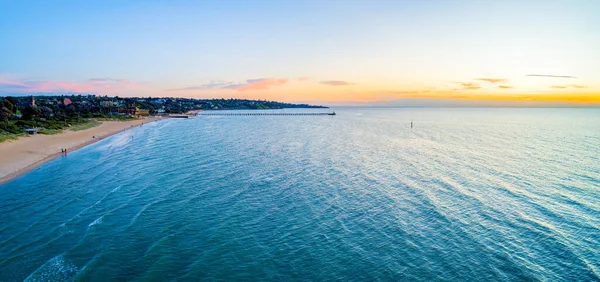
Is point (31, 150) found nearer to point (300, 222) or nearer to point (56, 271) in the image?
point (56, 271)

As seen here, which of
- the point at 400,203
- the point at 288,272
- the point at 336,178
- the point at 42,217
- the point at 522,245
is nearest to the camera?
the point at 288,272

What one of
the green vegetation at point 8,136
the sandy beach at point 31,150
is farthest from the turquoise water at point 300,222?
the green vegetation at point 8,136

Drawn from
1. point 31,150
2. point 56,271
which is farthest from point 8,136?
point 56,271

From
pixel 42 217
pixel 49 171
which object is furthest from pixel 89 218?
pixel 49 171

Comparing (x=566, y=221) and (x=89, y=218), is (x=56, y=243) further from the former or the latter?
(x=566, y=221)

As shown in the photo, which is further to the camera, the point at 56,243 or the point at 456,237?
the point at 456,237

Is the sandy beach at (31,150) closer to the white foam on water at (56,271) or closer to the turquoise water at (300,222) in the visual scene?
the turquoise water at (300,222)
